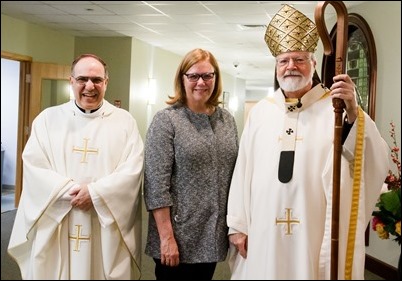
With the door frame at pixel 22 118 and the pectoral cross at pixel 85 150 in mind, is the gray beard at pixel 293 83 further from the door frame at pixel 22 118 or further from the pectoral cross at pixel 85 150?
the door frame at pixel 22 118

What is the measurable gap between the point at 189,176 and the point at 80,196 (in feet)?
1.07

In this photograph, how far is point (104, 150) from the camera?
53.3 inches

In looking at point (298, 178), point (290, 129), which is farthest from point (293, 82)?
point (298, 178)

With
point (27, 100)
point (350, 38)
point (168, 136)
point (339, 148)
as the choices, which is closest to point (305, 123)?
point (339, 148)

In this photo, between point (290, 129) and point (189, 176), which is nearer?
point (290, 129)

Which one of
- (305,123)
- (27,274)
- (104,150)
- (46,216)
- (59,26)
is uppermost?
(59,26)

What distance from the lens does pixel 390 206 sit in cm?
104

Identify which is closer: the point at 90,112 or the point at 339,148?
the point at 339,148

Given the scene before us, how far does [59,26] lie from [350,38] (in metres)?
1.02

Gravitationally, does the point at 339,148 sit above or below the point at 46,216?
above

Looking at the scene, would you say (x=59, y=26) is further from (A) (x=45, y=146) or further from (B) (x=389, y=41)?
(B) (x=389, y=41)

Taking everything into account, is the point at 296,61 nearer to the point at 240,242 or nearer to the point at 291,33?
the point at 291,33

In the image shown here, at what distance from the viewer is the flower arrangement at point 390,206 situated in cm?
104

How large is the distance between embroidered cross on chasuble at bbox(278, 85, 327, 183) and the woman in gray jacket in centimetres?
24
